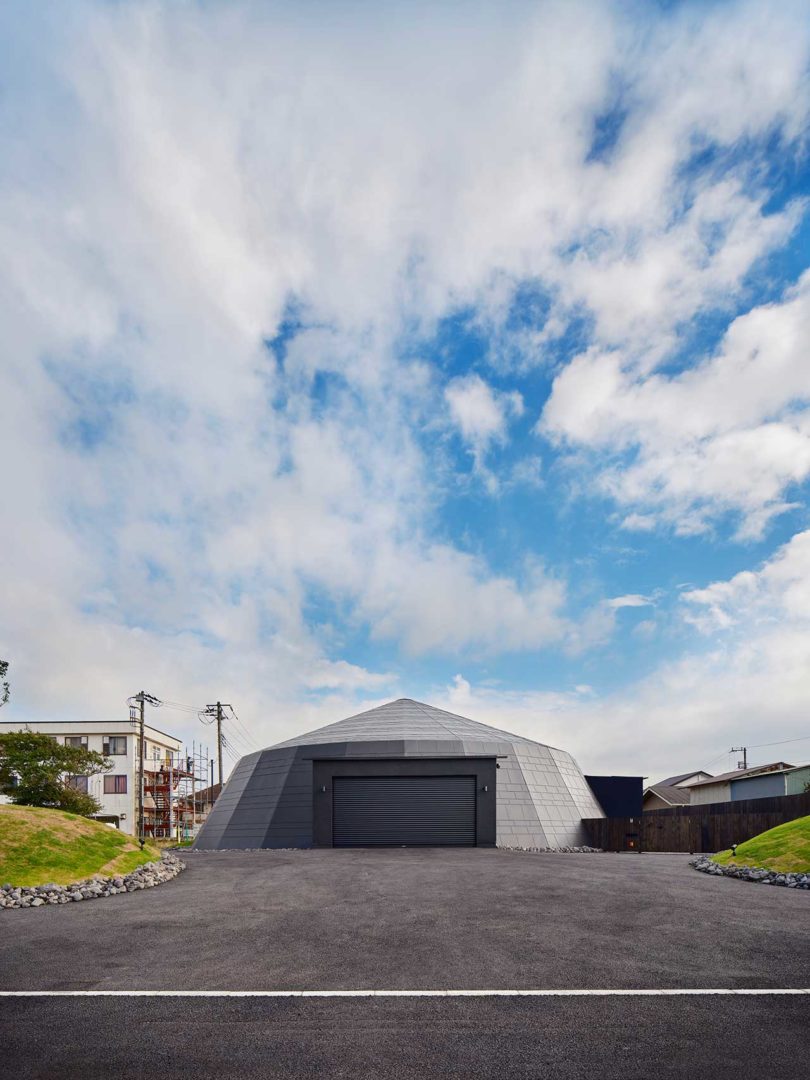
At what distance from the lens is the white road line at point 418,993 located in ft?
24.3

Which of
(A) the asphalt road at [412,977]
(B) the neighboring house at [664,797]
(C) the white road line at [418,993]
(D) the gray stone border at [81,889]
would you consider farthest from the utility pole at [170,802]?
(C) the white road line at [418,993]

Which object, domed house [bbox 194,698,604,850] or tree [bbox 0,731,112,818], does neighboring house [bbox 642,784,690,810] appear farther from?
tree [bbox 0,731,112,818]

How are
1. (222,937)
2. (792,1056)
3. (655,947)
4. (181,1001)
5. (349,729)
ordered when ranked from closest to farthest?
1. (792,1056)
2. (181,1001)
3. (655,947)
4. (222,937)
5. (349,729)

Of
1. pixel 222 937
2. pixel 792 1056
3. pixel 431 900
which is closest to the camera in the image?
pixel 792 1056

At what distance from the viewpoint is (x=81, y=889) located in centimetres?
1520

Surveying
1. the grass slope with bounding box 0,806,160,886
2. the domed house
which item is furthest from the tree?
the grass slope with bounding box 0,806,160,886

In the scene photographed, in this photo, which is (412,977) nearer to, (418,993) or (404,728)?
(418,993)

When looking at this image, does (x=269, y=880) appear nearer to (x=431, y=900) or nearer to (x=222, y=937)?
(x=431, y=900)

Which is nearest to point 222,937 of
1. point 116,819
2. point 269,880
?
point 269,880

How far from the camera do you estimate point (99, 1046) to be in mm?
6039

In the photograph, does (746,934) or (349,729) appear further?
(349,729)

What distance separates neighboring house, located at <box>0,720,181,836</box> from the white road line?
58.7m

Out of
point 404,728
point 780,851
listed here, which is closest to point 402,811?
point 404,728

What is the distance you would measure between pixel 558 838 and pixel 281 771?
13.0 m
